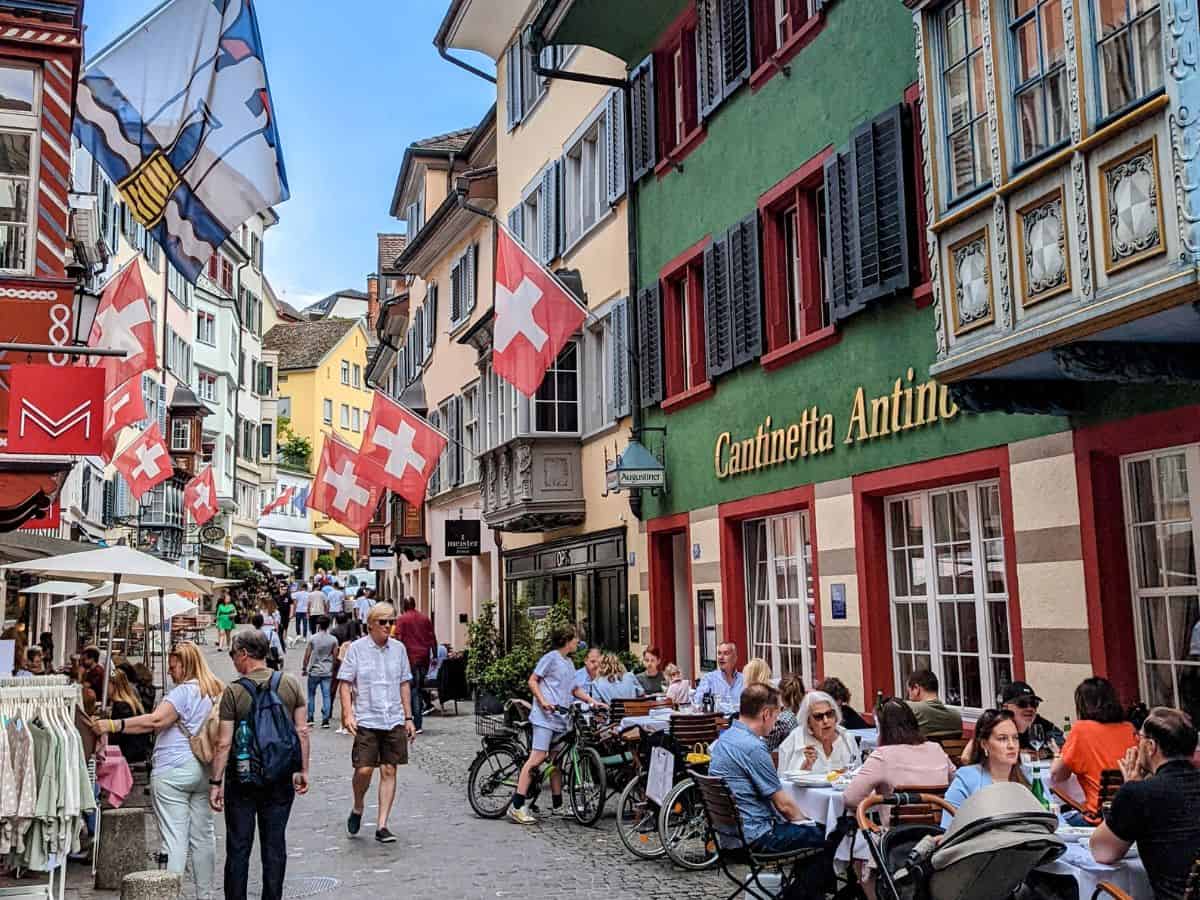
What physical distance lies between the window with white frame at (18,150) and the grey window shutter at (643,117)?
8.07 m

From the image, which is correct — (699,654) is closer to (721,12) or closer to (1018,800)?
(721,12)

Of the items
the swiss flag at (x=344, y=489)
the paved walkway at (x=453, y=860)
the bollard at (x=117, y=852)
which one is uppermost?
the swiss flag at (x=344, y=489)

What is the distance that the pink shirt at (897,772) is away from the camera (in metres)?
7.36

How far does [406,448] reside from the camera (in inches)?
867

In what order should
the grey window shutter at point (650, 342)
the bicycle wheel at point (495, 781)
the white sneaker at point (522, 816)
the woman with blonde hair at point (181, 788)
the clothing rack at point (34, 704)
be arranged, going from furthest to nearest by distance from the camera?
the grey window shutter at point (650, 342)
the bicycle wheel at point (495, 781)
the white sneaker at point (522, 816)
the woman with blonde hair at point (181, 788)
the clothing rack at point (34, 704)

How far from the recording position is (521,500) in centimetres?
2166

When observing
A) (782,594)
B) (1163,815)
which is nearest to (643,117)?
(782,594)

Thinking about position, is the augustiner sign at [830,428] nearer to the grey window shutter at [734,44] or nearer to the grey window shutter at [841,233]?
the grey window shutter at [841,233]

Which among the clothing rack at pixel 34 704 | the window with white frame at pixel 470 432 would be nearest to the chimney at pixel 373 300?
the window with white frame at pixel 470 432

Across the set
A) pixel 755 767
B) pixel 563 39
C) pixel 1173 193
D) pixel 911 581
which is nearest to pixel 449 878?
pixel 755 767

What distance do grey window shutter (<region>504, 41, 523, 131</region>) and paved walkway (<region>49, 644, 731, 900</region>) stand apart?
15.8 meters

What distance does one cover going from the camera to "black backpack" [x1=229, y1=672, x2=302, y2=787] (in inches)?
307

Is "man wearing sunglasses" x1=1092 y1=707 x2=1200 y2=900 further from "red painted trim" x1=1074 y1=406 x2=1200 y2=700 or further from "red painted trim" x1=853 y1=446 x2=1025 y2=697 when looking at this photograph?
"red painted trim" x1=853 y1=446 x2=1025 y2=697

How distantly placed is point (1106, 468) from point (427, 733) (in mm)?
13584
